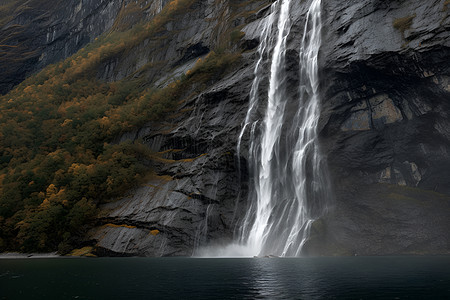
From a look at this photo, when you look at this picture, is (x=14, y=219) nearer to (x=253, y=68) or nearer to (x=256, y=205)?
(x=256, y=205)

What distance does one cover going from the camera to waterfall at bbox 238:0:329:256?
105 feet

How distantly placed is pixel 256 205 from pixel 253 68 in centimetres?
1804

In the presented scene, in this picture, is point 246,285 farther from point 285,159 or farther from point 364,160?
point 364,160

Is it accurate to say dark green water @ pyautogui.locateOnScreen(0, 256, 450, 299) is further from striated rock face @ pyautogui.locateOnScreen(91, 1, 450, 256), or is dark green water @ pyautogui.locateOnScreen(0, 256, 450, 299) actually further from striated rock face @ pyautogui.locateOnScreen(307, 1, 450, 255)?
striated rock face @ pyautogui.locateOnScreen(91, 1, 450, 256)

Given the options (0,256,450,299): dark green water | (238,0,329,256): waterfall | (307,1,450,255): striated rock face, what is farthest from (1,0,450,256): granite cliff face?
(0,256,450,299): dark green water

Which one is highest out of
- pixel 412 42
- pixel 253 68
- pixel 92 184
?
pixel 253 68

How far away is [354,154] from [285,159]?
6.71 meters

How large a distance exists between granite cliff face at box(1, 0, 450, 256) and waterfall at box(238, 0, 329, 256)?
105cm

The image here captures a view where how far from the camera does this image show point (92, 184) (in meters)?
42.7

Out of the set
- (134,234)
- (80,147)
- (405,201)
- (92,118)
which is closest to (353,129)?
(405,201)

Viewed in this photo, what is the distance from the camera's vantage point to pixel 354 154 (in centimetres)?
3291

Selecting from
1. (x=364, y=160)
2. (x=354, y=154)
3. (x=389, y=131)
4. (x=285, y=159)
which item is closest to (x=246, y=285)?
(x=285, y=159)

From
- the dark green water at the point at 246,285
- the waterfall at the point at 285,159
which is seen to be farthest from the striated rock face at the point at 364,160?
the dark green water at the point at 246,285

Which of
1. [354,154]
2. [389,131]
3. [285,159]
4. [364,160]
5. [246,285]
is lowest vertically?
[246,285]
